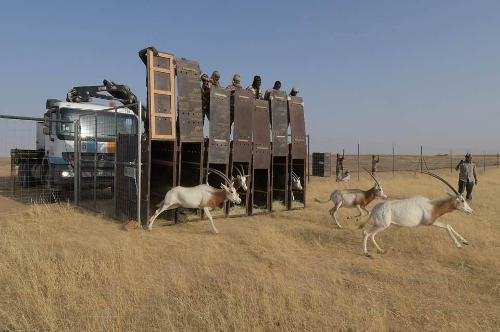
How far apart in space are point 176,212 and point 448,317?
7.50m

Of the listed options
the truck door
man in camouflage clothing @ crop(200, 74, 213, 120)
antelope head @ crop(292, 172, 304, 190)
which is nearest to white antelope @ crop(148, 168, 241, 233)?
the truck door

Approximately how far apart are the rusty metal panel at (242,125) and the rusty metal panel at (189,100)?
1.42 m

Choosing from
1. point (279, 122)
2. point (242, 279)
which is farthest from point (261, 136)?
point (242, 279)

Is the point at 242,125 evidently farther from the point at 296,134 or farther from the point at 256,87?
the point at 296,134

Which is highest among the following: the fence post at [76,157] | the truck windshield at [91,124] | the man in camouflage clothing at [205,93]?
the man in camouflage clothing at [205,93]

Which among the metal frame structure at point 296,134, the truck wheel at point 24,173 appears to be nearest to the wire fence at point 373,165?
the metal frame structure at point 296,134

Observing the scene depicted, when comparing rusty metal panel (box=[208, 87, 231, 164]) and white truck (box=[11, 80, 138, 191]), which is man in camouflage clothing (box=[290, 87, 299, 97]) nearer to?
rusty metal panel (box=[208, 87, 231, 164])

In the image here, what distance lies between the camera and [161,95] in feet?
30.3

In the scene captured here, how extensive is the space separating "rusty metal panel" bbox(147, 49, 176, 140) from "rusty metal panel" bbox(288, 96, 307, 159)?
16.4 feet

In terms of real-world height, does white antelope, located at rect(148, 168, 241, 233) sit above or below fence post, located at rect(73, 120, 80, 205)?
below

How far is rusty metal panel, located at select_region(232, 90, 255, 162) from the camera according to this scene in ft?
35.9

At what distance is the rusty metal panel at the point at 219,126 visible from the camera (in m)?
10.4

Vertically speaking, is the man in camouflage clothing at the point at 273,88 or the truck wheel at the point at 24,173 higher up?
the man in camouflage clothing at the point at 273,88

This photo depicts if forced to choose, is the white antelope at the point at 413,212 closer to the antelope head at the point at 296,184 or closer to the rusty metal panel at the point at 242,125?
the rusty metal panel at the point at 242,125
